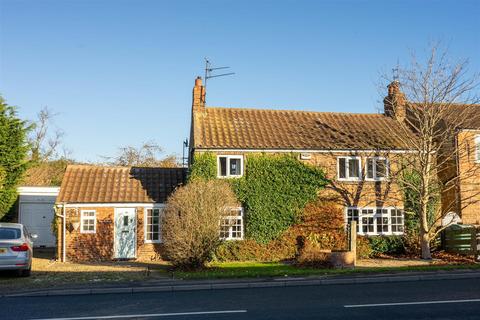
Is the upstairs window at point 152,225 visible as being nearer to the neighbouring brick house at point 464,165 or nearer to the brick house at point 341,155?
the brick house at point 341,155

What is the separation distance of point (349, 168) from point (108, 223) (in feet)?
37.2

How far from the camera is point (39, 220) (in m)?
27.9

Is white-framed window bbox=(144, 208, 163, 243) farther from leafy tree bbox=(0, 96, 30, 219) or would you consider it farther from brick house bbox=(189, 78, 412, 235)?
leafy tree bbox=(0, 96, 30, 219)

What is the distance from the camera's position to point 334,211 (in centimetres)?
2216

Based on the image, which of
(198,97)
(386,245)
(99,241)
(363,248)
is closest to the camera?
(99,241)

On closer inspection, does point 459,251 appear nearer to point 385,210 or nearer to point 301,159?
point 385,210

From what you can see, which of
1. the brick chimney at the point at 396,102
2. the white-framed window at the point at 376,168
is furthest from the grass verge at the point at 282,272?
the brick chimney at the point at 396,102

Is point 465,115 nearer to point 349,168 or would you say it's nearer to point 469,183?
point 469,183

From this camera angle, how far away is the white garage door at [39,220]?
27.7 meters

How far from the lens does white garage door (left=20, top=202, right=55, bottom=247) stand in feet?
90.7

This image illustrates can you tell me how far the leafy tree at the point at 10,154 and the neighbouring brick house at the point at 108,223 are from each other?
418 centimetres

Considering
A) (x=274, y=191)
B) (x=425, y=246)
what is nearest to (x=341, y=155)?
(x=274, y=191)

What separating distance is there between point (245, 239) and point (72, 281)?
29.3ft

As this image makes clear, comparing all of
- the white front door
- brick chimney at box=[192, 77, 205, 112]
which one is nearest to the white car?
the white front door
